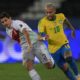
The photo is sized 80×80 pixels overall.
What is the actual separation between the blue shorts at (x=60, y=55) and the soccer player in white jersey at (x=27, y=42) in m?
0.76

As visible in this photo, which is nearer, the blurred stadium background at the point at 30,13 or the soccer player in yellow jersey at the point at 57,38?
the soccer player in yellow jersey at the point at 57,38

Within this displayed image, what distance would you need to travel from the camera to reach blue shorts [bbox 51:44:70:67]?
12.0 metres

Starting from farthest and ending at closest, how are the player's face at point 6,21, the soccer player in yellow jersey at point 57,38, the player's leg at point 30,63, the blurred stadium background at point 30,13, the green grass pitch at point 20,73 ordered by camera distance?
the blurred stadium background at point 30,13 → the green grass pitch at point 20,73 → the soccer player in yellow jersey at point 57,38 → the player's leg at point 30,63 → the player's face at point 6,21

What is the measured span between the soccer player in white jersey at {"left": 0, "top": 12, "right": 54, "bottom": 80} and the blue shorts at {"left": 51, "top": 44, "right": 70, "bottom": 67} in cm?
76

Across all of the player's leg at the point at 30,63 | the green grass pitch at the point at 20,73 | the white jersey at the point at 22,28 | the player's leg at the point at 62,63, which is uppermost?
the white jersey at the point at 22,28

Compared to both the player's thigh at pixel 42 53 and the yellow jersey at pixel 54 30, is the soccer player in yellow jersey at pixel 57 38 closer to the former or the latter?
the yellow jersey at pixel 54 30

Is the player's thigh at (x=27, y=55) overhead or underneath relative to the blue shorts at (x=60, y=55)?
overhead

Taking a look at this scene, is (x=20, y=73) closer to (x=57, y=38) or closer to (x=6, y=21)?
(x=57, y=38)

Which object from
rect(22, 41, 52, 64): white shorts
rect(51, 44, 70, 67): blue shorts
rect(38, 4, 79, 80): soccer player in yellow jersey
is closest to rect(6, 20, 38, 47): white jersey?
rect(22, 41, 52, 64): white shorts

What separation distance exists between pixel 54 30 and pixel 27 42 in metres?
1.22

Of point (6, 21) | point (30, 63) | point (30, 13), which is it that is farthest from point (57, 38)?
point (30, 13)

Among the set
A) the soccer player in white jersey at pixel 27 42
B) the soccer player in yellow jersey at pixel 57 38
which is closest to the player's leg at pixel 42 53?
the soccer player in white jersey at pixel 27 42

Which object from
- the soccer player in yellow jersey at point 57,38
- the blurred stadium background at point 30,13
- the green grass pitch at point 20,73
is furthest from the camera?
the blurred stadium background at point 30,13

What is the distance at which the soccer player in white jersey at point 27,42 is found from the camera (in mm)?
10995
